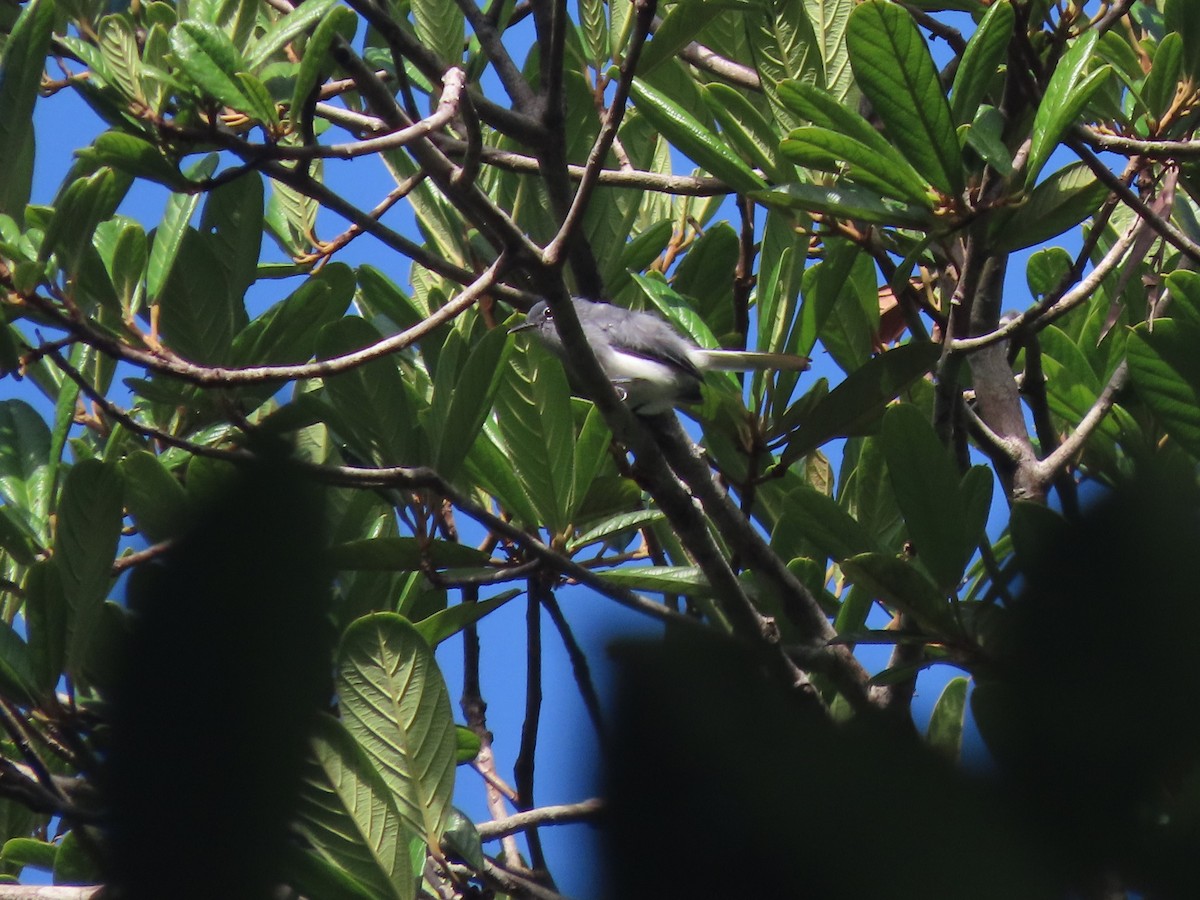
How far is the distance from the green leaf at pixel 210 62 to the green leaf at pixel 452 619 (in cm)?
125

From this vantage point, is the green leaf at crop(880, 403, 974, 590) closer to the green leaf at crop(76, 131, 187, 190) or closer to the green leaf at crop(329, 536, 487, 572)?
the green leaf at crop(329, 536, 487, 572)

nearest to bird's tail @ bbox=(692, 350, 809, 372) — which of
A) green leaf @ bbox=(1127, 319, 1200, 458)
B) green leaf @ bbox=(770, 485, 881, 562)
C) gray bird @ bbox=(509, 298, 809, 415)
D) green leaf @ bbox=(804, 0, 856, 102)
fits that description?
gray bird @ bbox=(509, 298, 809, 415)

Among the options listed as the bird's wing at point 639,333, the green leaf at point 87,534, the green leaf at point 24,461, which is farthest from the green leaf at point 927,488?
the bird's wing at point 639,333

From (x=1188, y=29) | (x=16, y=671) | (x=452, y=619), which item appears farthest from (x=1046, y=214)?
(x=16, y=671)

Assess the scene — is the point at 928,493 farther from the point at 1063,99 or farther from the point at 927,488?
the point at 1063,99

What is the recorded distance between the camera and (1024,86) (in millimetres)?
3172

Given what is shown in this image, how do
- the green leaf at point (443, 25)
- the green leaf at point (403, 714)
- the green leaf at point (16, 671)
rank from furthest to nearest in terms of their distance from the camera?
the green leaf at point (443, 25)
the green leaf at point (16, 671)
the green leaf at point (403, 714)

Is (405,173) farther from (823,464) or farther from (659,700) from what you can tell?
(659,700)

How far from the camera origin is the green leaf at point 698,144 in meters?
2.96

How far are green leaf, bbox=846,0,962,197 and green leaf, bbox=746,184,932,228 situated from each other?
0.37 feet

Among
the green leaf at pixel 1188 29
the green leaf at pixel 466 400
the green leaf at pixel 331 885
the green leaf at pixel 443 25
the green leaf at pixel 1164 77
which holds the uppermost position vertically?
the green leaf at pixel 443 25

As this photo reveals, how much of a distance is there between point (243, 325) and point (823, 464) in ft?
5.94

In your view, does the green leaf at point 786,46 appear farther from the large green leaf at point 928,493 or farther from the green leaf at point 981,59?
the large green leaf at point 928,493

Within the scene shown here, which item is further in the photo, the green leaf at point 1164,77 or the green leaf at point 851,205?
the green leaf at point 1164,77
